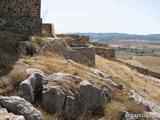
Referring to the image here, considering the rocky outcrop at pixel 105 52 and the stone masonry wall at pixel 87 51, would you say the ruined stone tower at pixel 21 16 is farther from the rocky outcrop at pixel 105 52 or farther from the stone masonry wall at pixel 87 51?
the rocky outcrop at pixel 105 52

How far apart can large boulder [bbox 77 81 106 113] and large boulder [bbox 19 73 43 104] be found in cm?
141

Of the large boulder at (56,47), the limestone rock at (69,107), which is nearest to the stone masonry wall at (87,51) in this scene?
the large boulder at (56,47)

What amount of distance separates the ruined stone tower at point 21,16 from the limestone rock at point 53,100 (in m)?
7.11

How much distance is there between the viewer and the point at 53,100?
263 inches

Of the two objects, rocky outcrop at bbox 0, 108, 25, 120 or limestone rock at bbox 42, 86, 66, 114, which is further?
limestone rock at bbox 42, 86, 66, 114

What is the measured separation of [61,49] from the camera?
12.7m

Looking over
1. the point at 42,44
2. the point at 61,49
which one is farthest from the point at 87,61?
the point at 42,44

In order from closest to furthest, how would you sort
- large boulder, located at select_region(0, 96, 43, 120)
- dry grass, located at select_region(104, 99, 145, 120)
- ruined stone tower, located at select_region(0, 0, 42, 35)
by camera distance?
large boulder, located at select_region(0, 96, 43, 120)
dry grass, located at select_region(104, 99, 145, 120)
ruined stone tower, located at select_region(0, 0, 42, 35)

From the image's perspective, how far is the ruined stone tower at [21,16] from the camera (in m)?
12.6

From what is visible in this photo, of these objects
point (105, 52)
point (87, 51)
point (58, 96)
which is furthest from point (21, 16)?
point (105, 52)

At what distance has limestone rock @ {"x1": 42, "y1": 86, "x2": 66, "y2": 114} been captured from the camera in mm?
6660

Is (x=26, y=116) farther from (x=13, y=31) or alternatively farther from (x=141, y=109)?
(x=13, y=31)

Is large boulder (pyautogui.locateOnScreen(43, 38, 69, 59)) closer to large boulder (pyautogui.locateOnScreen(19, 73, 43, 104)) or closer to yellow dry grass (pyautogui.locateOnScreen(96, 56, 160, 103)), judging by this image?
yellow dry grass (pyautogui.locateOnScreen(96, 56, 160, 103))

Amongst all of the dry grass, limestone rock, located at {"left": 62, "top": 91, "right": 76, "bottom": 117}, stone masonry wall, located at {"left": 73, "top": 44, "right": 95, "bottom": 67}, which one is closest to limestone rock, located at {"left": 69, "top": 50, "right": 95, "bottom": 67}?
stone masonry wall, located at {"left": 73, "top": 44, "right": 95, "bottom": 67}
